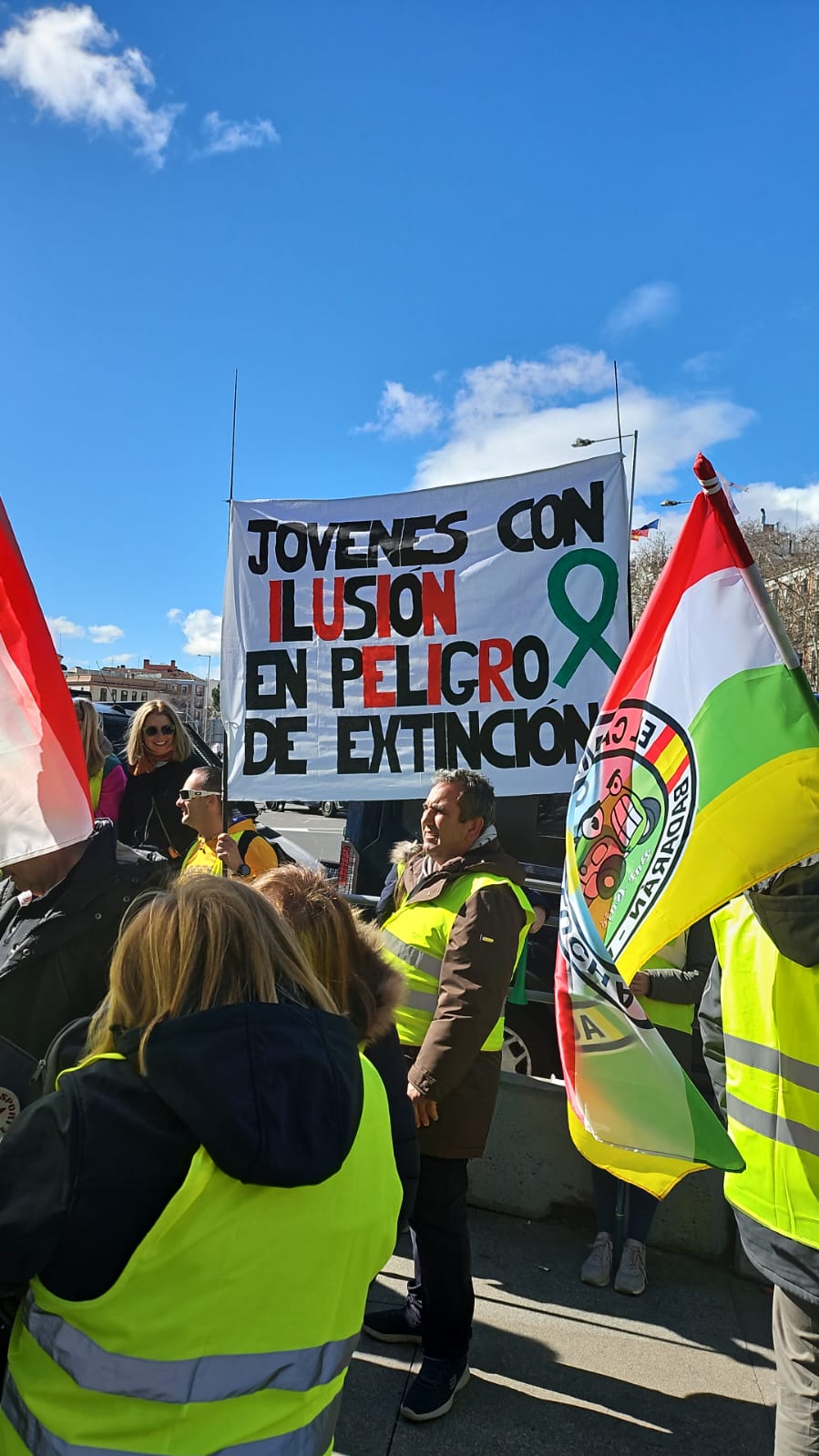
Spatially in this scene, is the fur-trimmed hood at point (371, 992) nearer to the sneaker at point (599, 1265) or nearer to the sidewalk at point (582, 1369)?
the sidewalk at point (582, 1369)

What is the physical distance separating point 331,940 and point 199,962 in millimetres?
633

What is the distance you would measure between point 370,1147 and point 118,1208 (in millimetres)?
411

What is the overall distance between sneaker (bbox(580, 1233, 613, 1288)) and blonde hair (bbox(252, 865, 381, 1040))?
2259mm

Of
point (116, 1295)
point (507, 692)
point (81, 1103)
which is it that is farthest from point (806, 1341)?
point (507, 692)

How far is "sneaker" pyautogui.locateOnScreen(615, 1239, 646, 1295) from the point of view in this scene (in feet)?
12.0

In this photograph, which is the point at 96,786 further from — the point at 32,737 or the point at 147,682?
the point at 147,682

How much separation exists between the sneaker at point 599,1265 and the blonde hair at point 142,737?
2.76 meters

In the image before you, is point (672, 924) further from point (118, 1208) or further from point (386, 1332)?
point (386, 1332)

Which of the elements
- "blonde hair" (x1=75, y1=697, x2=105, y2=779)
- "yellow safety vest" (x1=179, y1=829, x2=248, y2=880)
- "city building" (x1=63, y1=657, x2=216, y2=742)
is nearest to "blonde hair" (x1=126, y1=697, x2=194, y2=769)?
"blonde hair" (x1=75, y1=697, x2=105, y2=779)

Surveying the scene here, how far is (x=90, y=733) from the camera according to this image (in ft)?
13.3

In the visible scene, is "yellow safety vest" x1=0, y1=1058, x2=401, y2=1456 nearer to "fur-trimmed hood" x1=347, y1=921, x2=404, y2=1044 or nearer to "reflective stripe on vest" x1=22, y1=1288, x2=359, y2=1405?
"reflective stripe on vest" x1=22, y1=1288, x2=359, y2=1405

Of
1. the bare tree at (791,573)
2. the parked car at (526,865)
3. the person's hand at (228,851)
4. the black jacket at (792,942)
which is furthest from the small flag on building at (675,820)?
the bare tree at (791,573)

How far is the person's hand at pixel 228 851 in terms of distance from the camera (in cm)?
359

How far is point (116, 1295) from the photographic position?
1333 millimetres
